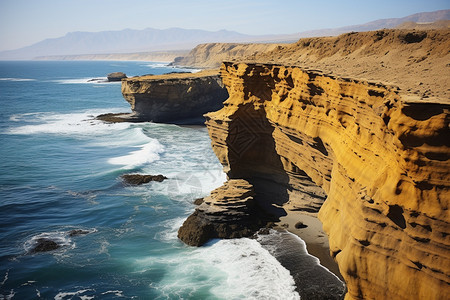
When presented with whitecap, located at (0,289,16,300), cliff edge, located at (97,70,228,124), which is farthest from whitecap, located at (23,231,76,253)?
cliff edge, located at (97,70,228,124)

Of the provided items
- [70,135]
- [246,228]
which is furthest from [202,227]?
[70,135]

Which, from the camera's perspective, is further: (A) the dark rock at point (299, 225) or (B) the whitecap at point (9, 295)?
(A) the dark rock at point (299, 225)

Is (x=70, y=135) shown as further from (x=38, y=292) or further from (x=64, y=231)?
(x=38, y=292)

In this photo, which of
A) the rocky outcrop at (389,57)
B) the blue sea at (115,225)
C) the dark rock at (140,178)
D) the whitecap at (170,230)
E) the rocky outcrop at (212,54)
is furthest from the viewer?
the rocky outcrop at (212,54)

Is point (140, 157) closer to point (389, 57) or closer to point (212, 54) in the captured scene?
point (389, 57)

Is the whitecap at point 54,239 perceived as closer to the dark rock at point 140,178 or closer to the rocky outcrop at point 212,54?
the dark rock at point 140,178

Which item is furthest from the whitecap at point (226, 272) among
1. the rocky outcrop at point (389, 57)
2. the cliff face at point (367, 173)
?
the rocky outcrop at point (389, 57)

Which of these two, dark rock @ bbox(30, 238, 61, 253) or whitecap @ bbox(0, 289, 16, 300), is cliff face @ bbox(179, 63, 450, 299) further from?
whitecap @ bbox(0, 289, 16, 300)
